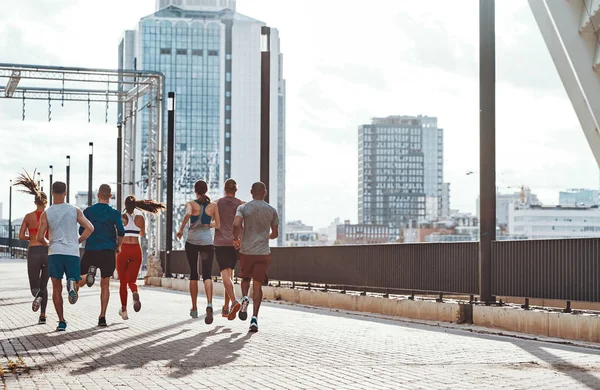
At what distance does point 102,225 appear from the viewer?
42.2 feet

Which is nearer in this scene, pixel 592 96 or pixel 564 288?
pixel 564 288

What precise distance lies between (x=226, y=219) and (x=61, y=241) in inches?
95.2

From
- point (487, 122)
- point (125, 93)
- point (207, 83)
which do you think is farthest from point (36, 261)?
point (207, 83)

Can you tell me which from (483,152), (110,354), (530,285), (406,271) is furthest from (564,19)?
(110,354)

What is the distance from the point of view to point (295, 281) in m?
23.6

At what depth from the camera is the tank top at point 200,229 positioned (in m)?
13.5

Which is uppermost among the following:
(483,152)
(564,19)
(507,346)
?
(564,19)

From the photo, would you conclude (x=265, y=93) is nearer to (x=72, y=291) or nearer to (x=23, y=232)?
(x=23, y=232)

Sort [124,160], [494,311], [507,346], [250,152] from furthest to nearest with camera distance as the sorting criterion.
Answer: [250,152], [124,160], [494,311], [507,346]

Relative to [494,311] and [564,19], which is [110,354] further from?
[564,19]

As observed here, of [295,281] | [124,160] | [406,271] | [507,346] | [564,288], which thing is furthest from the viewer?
[124,160]

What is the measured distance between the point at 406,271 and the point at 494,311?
3774 millimetres

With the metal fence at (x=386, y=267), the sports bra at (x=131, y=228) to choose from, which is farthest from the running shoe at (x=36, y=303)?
the metal fence at (x=386, y=267)

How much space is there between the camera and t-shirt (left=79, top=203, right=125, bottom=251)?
1284 centimetres
